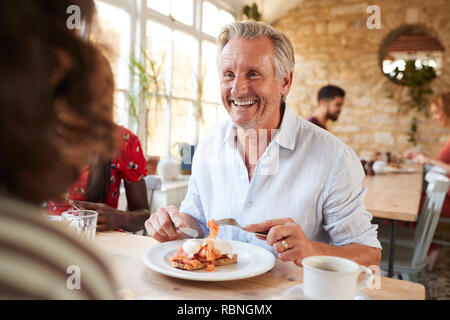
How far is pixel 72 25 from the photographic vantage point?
35 cm

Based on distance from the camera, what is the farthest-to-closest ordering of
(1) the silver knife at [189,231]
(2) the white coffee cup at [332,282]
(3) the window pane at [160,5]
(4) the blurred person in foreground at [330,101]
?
(4) the blurred person in foreground at [330,101] → (3) the window pane at [160,5] → (1) the silver knife at [189,231] → (2) the white coffee cup at [332,282]

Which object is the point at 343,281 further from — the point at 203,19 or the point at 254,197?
the point at 203,19

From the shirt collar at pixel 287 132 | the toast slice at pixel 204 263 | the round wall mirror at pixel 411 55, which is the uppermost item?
the round wall mirror at pixel 411 55

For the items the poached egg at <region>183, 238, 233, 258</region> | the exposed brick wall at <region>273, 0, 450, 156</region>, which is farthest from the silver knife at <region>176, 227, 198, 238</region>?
the exposed brick wall at <region>273, 0, 450, 156</region>

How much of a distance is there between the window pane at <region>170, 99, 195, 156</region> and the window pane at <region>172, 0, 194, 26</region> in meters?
0.94

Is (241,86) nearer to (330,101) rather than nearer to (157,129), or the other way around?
(157,129)

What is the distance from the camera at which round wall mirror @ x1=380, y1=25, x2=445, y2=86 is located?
537 centimetres

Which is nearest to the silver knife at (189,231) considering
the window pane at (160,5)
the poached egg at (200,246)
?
the poached egg at (200,246)

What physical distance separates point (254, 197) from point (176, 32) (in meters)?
3.54

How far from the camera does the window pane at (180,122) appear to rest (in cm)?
454

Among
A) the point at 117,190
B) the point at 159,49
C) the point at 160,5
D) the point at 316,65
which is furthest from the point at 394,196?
the point at 316,65

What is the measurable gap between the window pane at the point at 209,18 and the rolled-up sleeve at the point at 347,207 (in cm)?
402

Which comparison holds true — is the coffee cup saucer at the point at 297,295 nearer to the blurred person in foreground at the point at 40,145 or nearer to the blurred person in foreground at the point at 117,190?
the blurred person in foreground at the point at 40,145

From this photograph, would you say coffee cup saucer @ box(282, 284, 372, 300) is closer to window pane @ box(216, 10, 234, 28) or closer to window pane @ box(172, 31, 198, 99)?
window pane @ box(172, 31, 198, 99)
